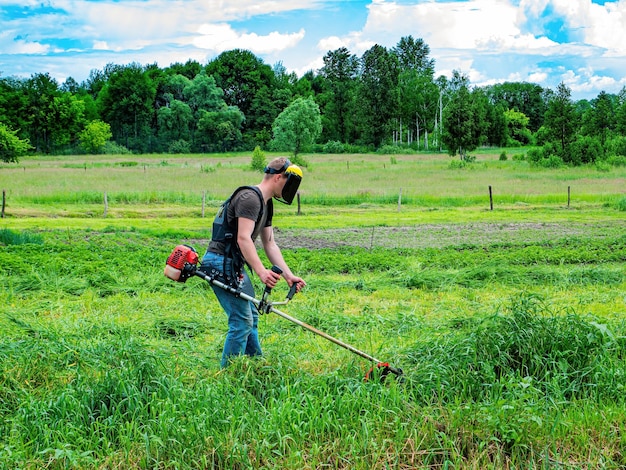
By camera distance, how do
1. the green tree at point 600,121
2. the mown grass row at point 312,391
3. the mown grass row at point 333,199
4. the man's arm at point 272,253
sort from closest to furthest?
the mown grass row at point 312,391 → the man's arm at point 272,253 → the mown grass row at point 333,199 → the green tree at point 600,121

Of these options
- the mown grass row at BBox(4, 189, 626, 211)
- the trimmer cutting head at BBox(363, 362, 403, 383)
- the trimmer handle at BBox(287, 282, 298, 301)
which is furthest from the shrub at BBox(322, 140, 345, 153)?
the trimmer cutting head at BBox(363, 362, 403, 383)

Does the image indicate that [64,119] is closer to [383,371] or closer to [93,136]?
[93,136]

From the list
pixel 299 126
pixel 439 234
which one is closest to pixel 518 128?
pixel 299 126

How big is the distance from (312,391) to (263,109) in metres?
81.6

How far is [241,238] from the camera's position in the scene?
199 inches

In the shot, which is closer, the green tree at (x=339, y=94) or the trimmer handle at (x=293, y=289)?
the trimmer handle at (x=293, y=289)

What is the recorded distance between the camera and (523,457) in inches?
160

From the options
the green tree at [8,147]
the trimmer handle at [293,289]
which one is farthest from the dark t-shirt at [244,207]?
the green tree at [8,147]

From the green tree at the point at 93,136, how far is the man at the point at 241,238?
71279mm

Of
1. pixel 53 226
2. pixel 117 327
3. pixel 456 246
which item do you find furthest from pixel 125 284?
pixel 53 226

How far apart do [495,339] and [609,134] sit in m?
64.0

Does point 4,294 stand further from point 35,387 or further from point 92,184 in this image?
point 92,184

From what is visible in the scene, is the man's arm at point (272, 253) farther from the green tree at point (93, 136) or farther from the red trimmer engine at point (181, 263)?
the green tree at point (93, 136)

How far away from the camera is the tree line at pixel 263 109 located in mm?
62628
